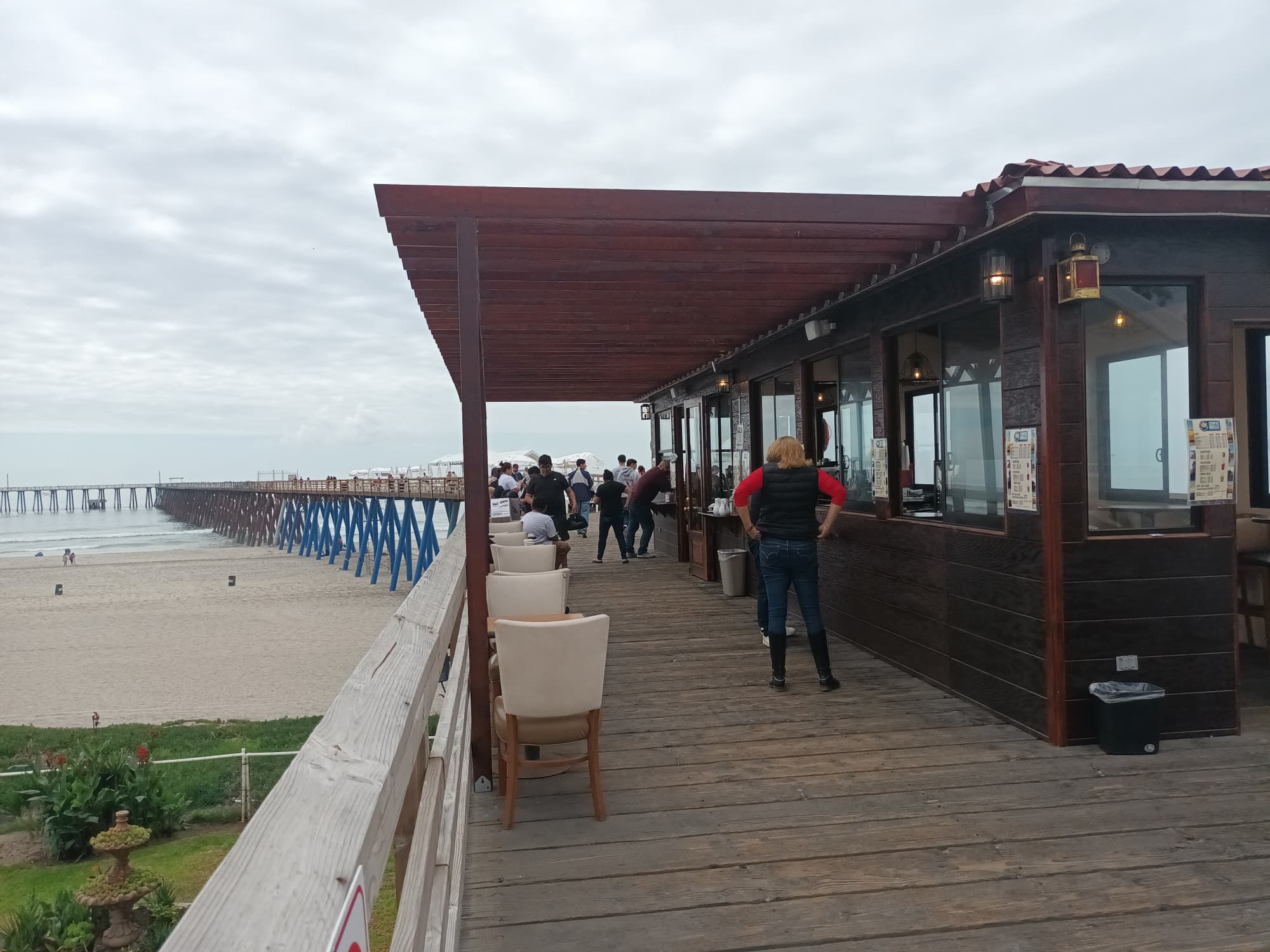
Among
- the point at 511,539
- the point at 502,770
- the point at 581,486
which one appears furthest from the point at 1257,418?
the point at 581,486

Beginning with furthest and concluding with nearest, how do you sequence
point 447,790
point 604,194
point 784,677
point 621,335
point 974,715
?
point 621,335 < point 784,677 < point 974,715 < point 604,194 < point 447,790

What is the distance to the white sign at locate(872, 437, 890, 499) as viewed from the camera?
5527mm

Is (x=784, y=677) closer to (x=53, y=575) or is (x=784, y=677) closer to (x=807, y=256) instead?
(x=807, y=256)

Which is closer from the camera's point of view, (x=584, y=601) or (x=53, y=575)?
(x=584, y=601)

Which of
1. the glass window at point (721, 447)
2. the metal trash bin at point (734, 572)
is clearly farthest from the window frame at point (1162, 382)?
the glass window at point (721, 447)

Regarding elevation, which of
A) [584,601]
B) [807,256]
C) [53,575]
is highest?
[807,256]

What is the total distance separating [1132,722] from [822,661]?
5.10 feet

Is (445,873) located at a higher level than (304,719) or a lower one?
higher

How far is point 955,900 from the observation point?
8.39 feet

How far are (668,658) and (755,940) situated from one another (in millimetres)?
3467

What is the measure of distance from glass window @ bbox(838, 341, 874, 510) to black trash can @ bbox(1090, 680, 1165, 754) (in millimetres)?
2283

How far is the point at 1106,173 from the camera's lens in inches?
148

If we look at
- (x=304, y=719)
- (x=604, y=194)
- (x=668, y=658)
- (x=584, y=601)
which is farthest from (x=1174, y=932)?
(x=304, y=719)

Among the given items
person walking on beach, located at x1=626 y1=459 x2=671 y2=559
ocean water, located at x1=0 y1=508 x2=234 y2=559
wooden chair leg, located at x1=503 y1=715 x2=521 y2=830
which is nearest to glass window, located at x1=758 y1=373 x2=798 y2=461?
person walking on beach, located at x1=626 y1=459 x2=671 y2=559
